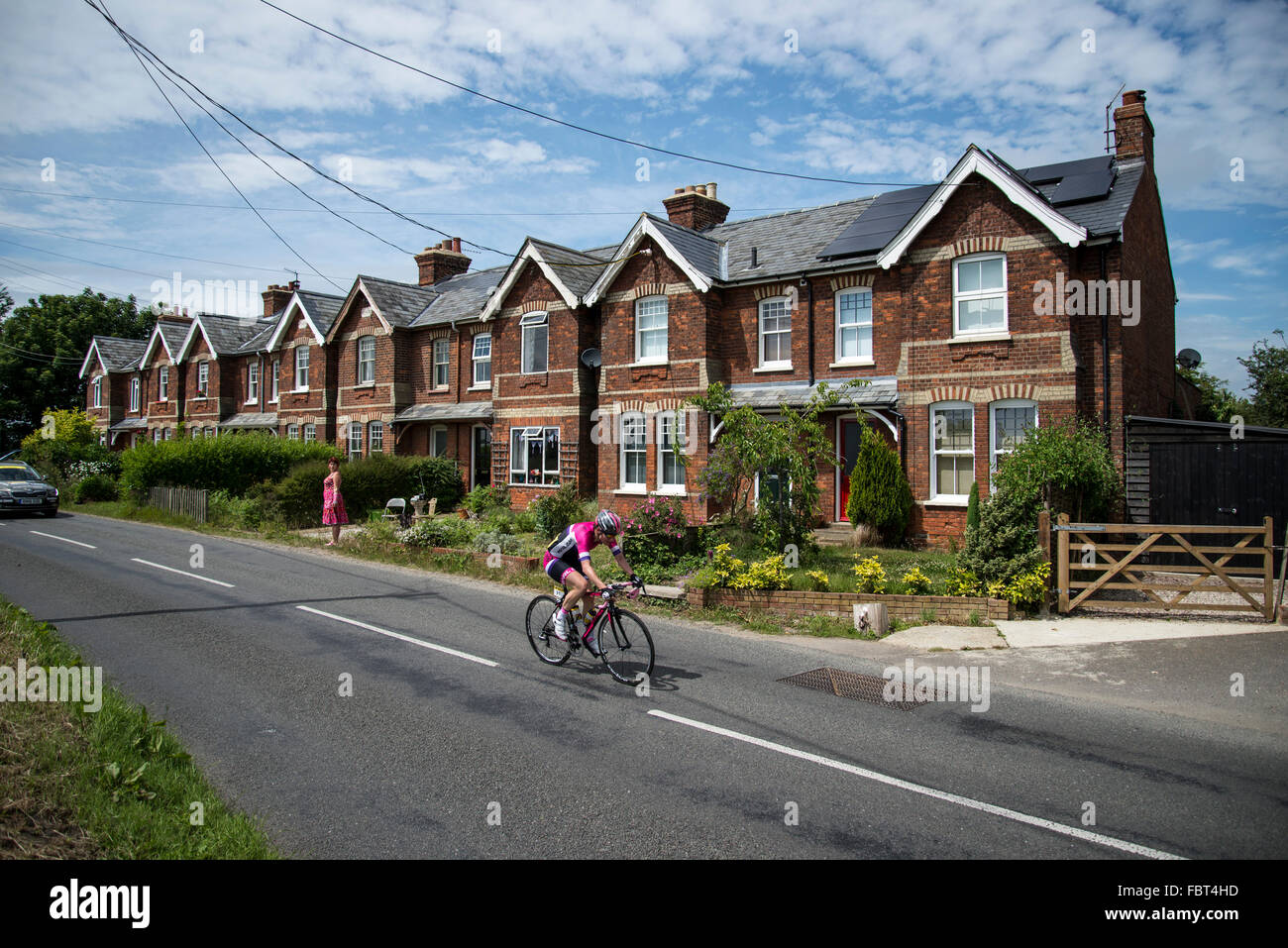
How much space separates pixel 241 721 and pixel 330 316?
30.7 m

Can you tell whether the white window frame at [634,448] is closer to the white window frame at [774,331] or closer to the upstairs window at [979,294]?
the white window frame at [774,331]

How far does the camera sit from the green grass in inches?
183

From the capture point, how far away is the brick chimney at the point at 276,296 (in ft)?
144

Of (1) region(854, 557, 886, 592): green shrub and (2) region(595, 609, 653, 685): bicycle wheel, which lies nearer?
(2) region(595, 609, 653, 685): bicycle wheel

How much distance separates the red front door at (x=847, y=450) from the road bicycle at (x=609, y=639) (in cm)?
1130

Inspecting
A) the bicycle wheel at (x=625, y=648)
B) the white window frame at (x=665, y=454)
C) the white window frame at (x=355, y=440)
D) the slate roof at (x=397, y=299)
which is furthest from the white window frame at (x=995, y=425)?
the white window frame at (x=355, y=440)

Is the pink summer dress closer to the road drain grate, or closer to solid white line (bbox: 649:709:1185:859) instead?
the road drain grate

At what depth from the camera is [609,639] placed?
9297 millimetres

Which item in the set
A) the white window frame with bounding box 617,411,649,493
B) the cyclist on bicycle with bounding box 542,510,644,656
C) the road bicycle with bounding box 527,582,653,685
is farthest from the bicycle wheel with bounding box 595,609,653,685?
the white window frame with bounding box 617,411,649,493

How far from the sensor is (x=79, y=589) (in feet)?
44.6

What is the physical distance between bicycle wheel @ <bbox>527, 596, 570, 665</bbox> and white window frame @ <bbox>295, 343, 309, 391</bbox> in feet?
93.3

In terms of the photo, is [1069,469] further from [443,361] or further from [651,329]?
[443,361]
